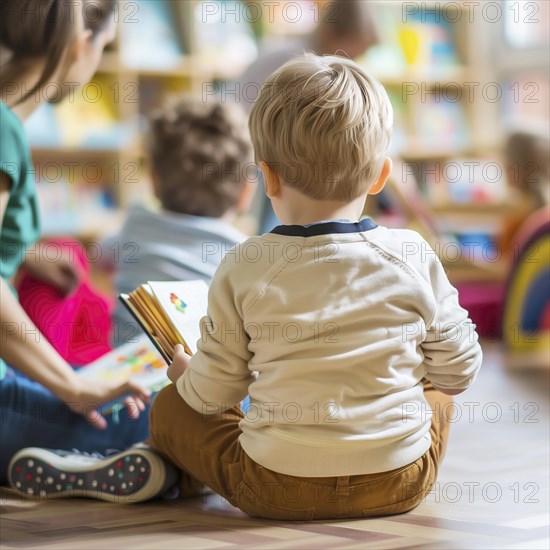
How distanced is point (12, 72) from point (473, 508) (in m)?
0.96

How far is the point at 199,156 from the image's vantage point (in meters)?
1.96

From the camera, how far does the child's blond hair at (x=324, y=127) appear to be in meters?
1.17

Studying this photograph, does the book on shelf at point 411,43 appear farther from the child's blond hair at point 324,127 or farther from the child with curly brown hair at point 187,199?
the child's blond hair at point 324,127

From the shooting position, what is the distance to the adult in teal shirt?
144 centimetres

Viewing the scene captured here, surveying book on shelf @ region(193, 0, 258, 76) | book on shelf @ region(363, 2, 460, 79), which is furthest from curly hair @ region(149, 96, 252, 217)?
book on shelf @ region(363, 2, 460, 79)

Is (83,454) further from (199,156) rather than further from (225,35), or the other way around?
(225,35)

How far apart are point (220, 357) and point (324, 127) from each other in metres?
0.31

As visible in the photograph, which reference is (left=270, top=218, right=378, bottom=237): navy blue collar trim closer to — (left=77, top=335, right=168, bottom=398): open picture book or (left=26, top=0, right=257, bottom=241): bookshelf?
(left=77, top=335, right=168, bottom=398): open picture book

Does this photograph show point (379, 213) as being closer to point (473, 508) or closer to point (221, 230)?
point (221, 230)

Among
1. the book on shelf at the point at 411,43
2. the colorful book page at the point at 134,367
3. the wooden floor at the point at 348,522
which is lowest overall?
the wooden floor at the point at 348,522

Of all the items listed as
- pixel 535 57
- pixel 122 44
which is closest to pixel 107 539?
pixel 122 44

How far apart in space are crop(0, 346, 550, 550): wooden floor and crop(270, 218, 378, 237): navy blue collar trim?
1.19 feet

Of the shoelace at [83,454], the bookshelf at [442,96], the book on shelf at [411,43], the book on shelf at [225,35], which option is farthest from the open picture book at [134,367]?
the book on shelf at [411,43]

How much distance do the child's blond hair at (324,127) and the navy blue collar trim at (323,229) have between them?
0.13ft
